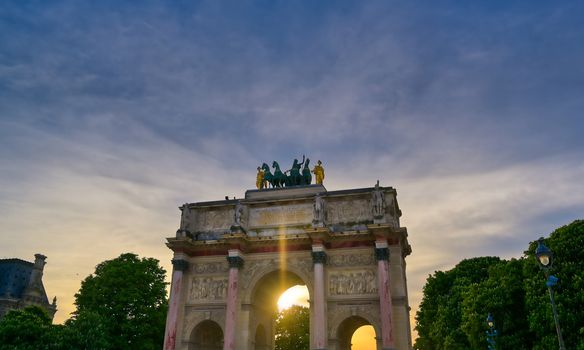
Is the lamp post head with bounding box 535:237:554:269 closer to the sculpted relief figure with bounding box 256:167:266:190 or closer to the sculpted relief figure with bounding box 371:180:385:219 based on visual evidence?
the sculpted relief figure with bounding box 371:180:385:219

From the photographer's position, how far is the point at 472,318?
2808 centimetres

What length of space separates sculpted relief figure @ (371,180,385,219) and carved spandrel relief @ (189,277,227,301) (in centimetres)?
1086

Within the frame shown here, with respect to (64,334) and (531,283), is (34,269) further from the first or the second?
(531,283)

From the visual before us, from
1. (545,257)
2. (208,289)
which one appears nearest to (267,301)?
(208,289)

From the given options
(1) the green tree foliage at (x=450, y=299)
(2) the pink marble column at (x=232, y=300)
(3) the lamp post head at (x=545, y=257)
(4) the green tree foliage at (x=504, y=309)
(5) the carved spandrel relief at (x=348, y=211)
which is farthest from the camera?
(1) the green tree foliage at (x=450, y=299)

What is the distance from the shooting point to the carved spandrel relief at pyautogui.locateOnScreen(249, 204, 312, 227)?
30344 mm

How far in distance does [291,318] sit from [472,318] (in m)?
34.1

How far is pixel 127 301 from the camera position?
35594 millimetres

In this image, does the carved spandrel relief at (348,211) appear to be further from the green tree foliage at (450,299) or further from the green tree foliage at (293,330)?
the green tree foliage at (293,330)

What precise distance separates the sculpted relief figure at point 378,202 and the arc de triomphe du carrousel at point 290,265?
2.4 inches

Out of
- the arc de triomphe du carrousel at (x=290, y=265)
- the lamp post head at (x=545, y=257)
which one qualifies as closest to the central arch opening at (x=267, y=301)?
the arc de triomphe du carrousel at (x=290, y=265)

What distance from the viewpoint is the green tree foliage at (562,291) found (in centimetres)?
2081

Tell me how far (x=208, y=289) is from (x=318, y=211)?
905cm

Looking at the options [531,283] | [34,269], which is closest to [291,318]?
[531,283]
